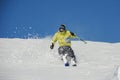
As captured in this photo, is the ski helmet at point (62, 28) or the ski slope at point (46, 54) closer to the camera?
the ski slope at point (46, 54)

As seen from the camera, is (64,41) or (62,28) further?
(64,41)

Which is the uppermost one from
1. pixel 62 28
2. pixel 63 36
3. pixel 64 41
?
pixel 62 28

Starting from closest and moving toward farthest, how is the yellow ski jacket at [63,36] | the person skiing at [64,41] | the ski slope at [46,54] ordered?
the ski slope at [46,54], the person skiing at [64,41], the yellow ski jacket at [63,36]

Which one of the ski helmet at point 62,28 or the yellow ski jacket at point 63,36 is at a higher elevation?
the ski helmet at point 62,28

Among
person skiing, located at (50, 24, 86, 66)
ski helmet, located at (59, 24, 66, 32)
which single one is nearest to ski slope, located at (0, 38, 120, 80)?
person skiing, located at (50, 24, 86, 66)

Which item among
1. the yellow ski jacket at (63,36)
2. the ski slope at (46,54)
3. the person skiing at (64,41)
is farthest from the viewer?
the yellow ski jacket at (63,36)

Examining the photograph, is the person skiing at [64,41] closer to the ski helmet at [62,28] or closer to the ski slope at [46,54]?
the ski helmet at [62,28]

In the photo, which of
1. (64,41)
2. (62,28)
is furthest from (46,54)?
(62,28)

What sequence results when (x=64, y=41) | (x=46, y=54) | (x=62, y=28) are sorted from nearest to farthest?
(x=62, y=28) → (x=64, y=41) → (x=46, y=54)

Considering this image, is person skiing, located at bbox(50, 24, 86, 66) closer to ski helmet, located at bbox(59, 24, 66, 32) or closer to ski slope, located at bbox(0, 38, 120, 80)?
ski helmet, located at bbox(59, 24, 66, 32)

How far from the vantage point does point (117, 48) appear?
1808 cm

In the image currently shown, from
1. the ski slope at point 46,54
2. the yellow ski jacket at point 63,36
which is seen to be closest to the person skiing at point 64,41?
the yellow ski jacket at point 63,36

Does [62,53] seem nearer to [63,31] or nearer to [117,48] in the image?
[63,31]

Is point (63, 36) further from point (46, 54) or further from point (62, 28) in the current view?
point (46, 54)
